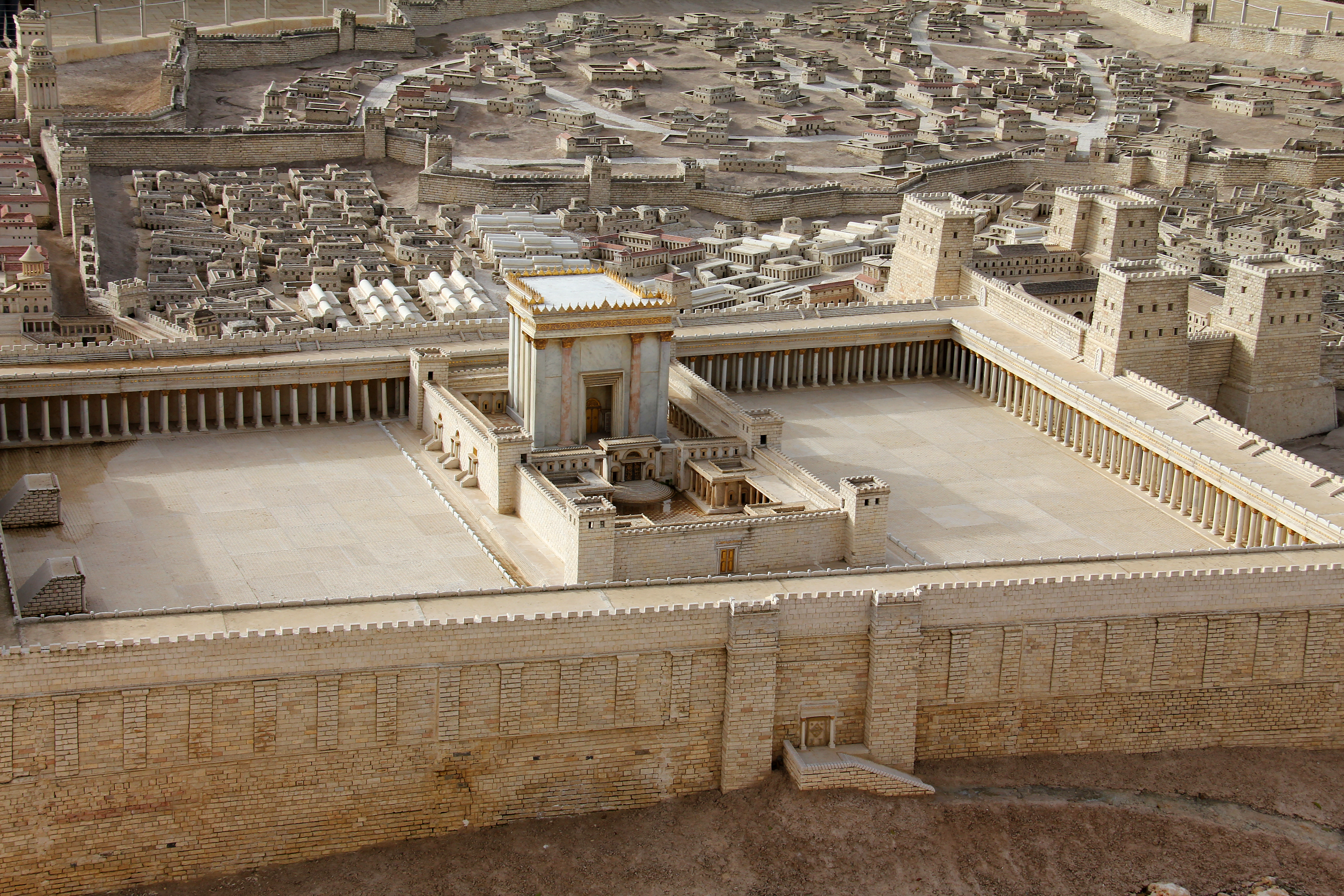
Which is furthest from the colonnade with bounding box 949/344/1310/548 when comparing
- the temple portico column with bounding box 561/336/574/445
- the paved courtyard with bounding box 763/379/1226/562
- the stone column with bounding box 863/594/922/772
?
the temple portico column with bounding box 561/336/574/445

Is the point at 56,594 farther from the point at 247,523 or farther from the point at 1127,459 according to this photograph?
the point at 1127,459

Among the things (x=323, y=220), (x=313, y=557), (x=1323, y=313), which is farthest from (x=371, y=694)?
(x=323, y=220)

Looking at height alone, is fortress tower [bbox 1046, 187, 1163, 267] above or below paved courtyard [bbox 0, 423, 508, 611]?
above

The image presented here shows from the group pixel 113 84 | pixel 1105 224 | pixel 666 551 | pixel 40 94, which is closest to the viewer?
pixel 666 551

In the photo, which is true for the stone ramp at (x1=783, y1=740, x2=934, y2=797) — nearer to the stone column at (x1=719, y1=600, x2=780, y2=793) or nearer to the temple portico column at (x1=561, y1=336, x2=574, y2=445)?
the stone column at (x1=719, y1=600, x2=780, y2=793)

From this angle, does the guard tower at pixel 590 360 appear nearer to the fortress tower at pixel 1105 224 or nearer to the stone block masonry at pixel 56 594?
the stone block masonry at pixel 56 594

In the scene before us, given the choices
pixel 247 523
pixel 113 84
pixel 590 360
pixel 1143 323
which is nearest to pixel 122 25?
pixel 113 84

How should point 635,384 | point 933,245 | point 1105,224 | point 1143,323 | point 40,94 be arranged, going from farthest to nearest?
point 40,94 → point 1105,224 → point 933,245 → point 1143,323 → point 635,384
